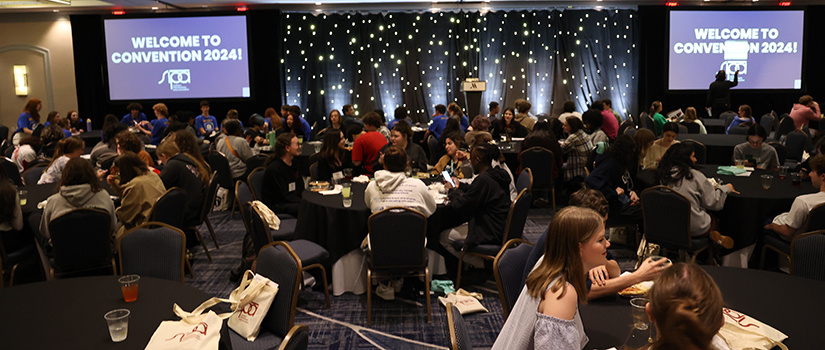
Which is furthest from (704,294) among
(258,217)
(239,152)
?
(239,152)

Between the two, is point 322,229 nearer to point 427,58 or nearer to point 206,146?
point 206,146

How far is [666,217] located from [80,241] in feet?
14.0

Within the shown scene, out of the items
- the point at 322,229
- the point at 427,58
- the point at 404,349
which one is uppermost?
the point at 427,58

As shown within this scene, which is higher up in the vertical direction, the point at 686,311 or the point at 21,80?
the point at 21,80

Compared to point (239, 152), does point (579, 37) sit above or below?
above

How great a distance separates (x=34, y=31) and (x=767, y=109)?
17489 mm

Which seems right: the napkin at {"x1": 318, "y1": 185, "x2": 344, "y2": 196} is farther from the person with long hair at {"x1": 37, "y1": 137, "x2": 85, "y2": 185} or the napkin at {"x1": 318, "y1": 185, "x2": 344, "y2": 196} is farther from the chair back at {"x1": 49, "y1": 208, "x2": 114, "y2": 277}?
the person with long hair at {"x1": 37, "y1": 137, "x2": 85, "y2": 185}

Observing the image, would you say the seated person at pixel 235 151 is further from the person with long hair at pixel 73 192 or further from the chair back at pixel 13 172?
the person with long hair at pixel 73 192

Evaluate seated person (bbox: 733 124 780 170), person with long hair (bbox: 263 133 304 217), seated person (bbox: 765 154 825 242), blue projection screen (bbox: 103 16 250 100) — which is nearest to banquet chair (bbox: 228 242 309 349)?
person with long hair (bbox: 263 133 304 217)

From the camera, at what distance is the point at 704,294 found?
65.1 inches

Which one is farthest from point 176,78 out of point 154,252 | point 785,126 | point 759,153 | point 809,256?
point 809,256

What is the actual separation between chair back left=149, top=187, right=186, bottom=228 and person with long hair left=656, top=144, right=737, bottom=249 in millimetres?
3930

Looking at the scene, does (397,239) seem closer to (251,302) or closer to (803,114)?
(251,302)

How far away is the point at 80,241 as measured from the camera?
14.2 feet
